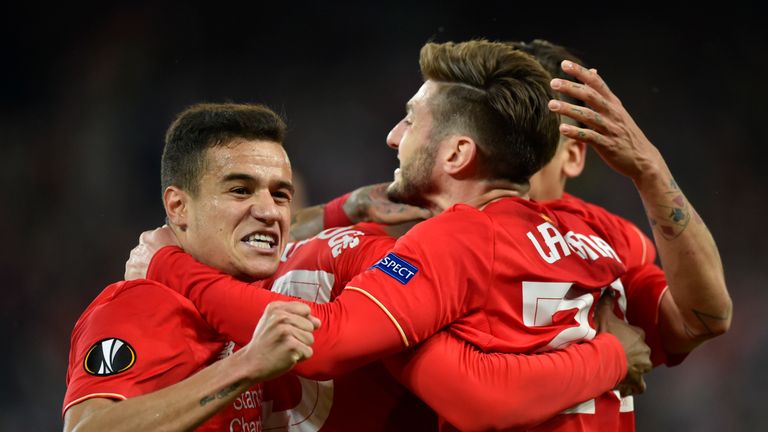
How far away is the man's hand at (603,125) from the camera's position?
8.21 ft

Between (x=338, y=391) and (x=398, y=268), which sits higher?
(x=398, y=268)

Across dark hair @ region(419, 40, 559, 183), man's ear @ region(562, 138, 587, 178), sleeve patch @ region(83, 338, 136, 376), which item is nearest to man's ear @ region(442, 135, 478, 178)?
dark hair @ region(419, 40, 559, 183)

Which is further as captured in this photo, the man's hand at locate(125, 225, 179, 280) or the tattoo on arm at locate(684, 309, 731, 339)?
the tattoo on arm at locate(684, 309, 731, 339)

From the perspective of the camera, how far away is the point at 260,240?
2789mm

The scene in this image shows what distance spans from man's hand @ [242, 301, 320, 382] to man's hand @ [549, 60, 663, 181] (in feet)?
3.09

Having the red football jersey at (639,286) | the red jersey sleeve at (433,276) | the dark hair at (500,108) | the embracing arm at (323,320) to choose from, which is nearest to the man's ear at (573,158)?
the red football jersey at (639,286)

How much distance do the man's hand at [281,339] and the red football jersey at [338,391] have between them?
0.79 metres

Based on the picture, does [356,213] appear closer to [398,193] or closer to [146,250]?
[398,193]

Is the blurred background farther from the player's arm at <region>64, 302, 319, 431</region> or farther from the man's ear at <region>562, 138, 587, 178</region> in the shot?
the player's arm at <region>64, 302, 319, 431</region>

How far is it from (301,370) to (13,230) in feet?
17.1

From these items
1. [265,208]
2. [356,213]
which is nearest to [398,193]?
[265,208]

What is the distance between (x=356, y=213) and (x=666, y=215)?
1.49 meters

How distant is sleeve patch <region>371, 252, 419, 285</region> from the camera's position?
253cm

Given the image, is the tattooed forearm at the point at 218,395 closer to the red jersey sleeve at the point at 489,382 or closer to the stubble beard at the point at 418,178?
the red jersey sleeve at the point at 489,382
